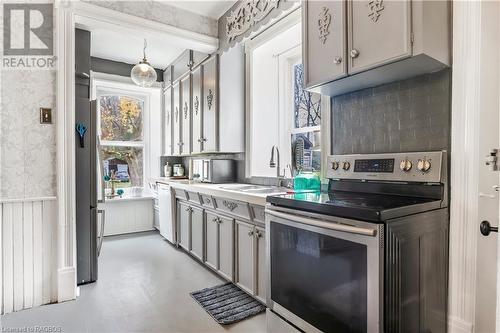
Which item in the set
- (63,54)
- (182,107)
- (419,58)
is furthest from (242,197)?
(182,107)

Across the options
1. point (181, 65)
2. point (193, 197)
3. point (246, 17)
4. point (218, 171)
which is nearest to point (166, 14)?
point (246, 17)

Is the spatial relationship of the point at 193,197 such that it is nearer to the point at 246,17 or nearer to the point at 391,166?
the point at 246,17

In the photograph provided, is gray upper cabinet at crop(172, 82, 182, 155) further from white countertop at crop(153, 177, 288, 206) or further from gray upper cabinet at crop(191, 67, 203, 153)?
white countertop at crop(153, 177, 288, 206)

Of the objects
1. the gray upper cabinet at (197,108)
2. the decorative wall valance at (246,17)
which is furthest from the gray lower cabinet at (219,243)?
the decorative wall valance at (246,17)

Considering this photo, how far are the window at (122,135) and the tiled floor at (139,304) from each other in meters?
1.82

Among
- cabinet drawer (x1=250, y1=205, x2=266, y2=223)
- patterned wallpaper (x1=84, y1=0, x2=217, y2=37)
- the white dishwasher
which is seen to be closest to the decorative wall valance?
patterned wallpaper (x1=84, y1=0, x2=217, y2=37)

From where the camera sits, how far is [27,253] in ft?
7.77

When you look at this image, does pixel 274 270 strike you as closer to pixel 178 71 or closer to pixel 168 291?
pixel 168 291

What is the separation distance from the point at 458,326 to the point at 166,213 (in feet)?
11.2

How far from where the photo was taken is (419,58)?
54.0 inches

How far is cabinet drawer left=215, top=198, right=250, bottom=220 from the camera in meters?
2.36

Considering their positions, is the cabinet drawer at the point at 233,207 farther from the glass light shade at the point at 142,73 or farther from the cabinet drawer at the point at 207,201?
the glass light shade at the point at 142,73

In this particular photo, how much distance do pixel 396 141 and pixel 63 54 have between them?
2.65 metres

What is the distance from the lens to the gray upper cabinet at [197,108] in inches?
145
